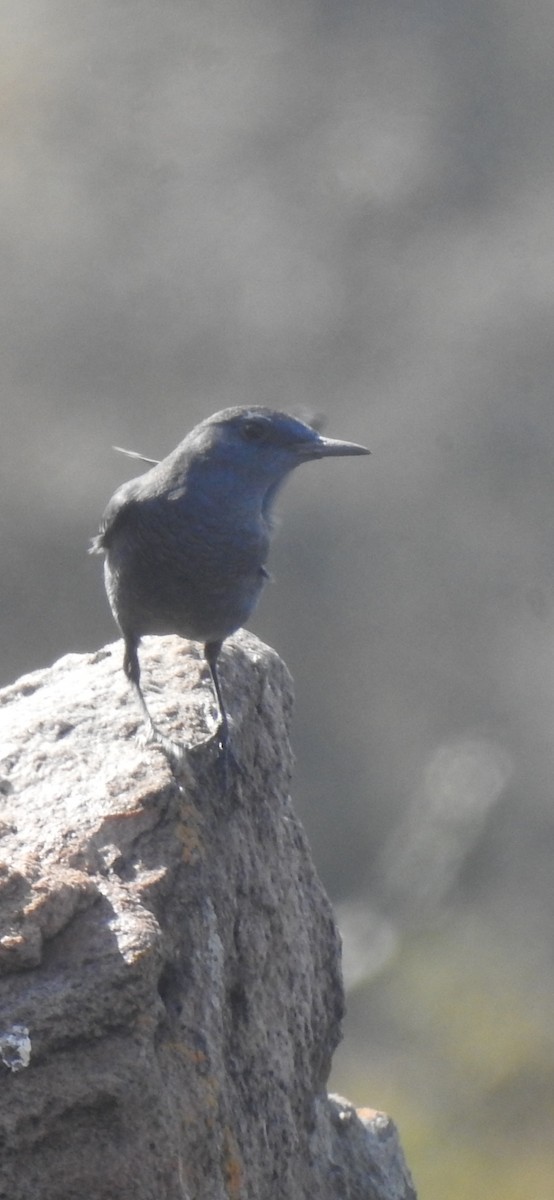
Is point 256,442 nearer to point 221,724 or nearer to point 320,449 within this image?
point 320,449

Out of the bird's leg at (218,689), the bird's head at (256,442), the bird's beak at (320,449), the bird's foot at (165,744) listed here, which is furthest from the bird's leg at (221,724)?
the bird's beak at (320,449)

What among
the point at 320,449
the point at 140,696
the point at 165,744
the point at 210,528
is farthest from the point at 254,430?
the point at 165,744

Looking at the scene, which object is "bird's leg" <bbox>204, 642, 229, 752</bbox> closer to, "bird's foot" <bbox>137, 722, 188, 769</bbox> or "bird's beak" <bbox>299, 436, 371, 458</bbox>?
"bird's foot" <bbox>137, 722, 188, 769</bbox>

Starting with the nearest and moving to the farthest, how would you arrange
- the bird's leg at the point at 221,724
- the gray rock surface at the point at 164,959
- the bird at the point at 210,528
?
the gray rock surface at the point at 164,959 → the bird's leg at the point at 221,724 → the bird at the point at 210,528

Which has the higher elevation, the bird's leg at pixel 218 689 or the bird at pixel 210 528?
the bird at pixel 210 528

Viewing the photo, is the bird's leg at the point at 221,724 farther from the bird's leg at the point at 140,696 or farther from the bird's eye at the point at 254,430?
the bird's eye at the point at 254,430

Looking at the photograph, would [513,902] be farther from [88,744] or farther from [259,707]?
[88,744]

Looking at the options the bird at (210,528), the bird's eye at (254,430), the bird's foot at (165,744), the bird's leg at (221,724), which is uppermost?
the bird's eye at (254,430)

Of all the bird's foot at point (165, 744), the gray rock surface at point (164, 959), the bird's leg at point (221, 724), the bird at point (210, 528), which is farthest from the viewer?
the bird at point (210, 528)
